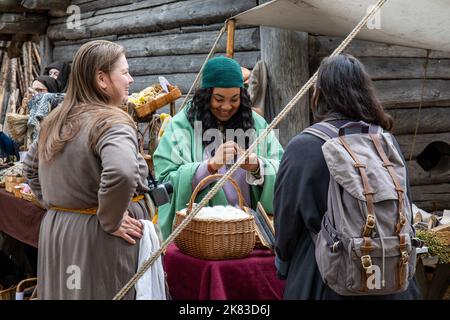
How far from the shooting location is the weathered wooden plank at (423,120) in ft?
21.2

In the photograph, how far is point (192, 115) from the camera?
12.6ft

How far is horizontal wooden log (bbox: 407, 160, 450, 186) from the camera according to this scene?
656 cm

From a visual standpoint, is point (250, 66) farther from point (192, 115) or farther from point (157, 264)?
point (157, 264)

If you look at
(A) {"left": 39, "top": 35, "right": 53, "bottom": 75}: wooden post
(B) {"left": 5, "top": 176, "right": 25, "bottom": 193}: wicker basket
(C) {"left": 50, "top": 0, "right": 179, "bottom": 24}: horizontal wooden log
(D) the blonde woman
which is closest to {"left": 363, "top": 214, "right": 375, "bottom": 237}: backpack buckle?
(D) the blonde woman

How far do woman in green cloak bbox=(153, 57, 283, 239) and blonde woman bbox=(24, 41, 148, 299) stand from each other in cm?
79

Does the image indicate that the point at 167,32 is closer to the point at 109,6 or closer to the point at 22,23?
the point at 109,6

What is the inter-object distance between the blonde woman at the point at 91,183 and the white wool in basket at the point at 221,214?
372mm

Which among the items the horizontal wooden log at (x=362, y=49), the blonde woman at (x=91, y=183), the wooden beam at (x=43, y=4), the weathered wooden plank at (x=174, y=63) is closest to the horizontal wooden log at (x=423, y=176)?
the horizontal wooden log at (x=362, y=49)

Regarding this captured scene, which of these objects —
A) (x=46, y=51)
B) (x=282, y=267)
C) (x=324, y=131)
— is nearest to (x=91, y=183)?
(x=282, y=267)

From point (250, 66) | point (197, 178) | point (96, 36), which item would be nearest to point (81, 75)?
point (197, 178)

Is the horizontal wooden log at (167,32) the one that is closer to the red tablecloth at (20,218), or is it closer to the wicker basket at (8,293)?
the red tablecloth at (20,218)

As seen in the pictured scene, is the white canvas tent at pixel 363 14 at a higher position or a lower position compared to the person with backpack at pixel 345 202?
higher

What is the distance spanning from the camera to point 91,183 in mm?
Answer: 2684

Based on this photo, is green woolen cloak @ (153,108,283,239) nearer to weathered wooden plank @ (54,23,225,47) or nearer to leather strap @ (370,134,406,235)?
leather strap @ (370,134,406,235)
